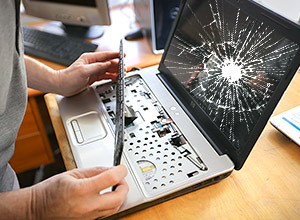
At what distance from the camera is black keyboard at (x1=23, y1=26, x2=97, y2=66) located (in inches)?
47.3

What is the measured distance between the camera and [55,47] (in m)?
1.26

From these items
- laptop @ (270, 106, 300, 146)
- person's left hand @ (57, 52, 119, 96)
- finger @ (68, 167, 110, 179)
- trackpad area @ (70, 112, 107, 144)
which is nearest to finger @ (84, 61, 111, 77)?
person's left hand @ (57, 52, 119, 96)

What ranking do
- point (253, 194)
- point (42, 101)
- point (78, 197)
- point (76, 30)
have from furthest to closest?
point (76, 30) → point (42, 101) → point (253, 194) → point (78, 197)

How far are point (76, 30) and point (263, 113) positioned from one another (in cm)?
113

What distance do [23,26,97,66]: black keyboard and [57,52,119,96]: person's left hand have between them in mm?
353

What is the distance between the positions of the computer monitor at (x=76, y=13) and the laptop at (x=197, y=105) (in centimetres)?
57

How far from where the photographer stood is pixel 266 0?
0.93 meters

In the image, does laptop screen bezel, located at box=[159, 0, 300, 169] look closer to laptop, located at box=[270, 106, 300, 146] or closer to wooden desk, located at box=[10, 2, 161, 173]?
laptop, located at box=[270, 106, 300, 146]

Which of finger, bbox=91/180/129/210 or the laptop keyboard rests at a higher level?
finger, bbox=91/180/129/210

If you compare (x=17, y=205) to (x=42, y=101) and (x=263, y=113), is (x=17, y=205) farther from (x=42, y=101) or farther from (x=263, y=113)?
(x=42, y=101)

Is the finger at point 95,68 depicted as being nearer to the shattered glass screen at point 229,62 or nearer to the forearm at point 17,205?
the shattered glass screen at point 229,62

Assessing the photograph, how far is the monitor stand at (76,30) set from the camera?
4.58 feet

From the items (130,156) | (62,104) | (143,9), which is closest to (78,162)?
(130,156)

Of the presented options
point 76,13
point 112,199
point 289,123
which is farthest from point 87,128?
point 76,13
